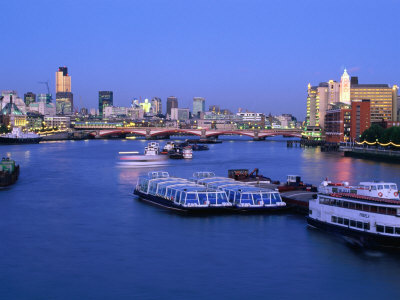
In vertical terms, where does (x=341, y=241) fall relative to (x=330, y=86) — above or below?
below

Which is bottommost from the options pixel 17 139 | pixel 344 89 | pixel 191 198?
pixel 191 198

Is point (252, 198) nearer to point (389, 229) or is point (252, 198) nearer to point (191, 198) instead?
point (191, 198)

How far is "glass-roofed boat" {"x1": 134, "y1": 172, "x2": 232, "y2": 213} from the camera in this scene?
2405cm

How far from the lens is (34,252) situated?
18812 mm

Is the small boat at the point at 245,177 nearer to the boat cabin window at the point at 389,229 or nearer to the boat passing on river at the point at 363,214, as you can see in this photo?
the boat passing on river at the point at 363,214

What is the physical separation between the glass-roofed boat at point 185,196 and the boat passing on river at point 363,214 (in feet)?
13.6

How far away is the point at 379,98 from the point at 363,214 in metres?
120

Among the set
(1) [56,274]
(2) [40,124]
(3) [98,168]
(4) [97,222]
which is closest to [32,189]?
(4) [97,222]

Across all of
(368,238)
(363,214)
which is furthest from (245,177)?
(368,238)

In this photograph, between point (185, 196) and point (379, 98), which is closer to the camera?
point (185, 196)

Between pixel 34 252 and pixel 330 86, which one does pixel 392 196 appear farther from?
pixel 330 86

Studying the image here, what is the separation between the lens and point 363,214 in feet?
62.1

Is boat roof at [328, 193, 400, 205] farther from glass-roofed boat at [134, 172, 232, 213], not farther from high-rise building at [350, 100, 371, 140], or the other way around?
high-rise building at [350, 100, 371, 140]

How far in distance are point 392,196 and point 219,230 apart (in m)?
6.00
